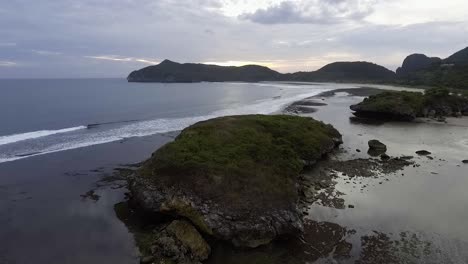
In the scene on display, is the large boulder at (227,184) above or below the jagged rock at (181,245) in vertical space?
above

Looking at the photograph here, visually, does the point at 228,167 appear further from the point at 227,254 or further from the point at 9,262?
the point at 9,262

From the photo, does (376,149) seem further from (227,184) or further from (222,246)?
(222,246)

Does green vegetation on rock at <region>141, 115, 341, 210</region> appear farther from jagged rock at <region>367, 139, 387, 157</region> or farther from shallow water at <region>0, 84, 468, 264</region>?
jagged rock at <region>367, 139, 387, 157</region>

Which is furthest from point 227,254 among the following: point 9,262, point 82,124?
point 82,124

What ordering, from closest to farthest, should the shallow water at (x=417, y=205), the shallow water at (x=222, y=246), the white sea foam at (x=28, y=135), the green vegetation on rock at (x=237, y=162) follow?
the shallow water at (x=222, y=246) < the shallow water at (x=417, y=205) < the green vegetation on rock at (x=237, y=162) < the white sea foam at (x=28, y=135)

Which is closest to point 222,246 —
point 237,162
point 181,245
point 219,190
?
point 181,245

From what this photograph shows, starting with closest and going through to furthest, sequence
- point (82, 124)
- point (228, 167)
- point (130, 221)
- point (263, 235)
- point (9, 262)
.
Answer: point (9, 262) < point (263, 235) < point (130, 221) < point (228, 167) < point (82, 124)

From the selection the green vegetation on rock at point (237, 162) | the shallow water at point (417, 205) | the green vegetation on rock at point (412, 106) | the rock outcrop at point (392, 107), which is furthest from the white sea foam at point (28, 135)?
the green vegetation on rock at point (412, 106)

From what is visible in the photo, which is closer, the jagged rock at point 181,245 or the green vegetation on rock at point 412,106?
the jagged rock at point 181,245

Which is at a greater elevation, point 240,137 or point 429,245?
point 240,137

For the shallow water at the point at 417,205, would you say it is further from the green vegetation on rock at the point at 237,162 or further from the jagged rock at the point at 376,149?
the green vegetation on rock at the point at 237,162
